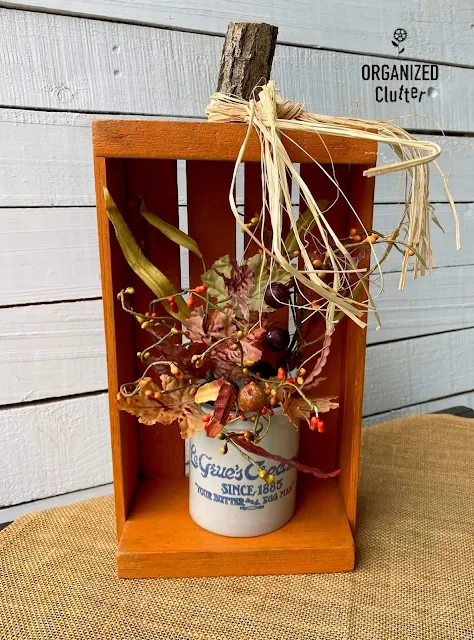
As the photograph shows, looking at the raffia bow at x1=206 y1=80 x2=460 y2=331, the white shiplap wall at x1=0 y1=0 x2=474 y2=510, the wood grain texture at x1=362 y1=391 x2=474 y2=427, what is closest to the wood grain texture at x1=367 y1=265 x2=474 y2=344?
the white shiplap wall at x1=0 y1=0 x2=474 y2=510

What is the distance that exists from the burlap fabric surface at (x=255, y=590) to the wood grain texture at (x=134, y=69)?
0.54 m

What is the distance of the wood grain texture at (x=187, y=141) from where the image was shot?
1.59 feet

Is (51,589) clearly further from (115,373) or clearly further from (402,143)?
(402,143)

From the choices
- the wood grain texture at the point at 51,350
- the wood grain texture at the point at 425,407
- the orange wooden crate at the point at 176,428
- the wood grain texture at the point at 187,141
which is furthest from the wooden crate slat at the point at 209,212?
the wood grain texture at the point at 425,407

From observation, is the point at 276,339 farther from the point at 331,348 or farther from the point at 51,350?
the point at 51,350

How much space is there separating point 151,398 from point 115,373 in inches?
1.8

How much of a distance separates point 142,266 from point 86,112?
1.08 ft

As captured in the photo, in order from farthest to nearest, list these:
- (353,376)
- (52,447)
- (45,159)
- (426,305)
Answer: (426,305)
(52,447)
(45,159)
(353,376)

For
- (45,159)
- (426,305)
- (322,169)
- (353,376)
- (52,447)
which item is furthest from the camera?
(426,305)

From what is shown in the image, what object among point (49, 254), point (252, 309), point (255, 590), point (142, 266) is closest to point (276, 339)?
point (252, 309)

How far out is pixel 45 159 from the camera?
0.74 metres

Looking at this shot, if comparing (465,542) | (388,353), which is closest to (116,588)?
(465,542)

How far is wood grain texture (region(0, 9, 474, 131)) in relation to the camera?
0.70 m

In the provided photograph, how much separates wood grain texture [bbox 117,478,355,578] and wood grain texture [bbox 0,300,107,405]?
272mm
